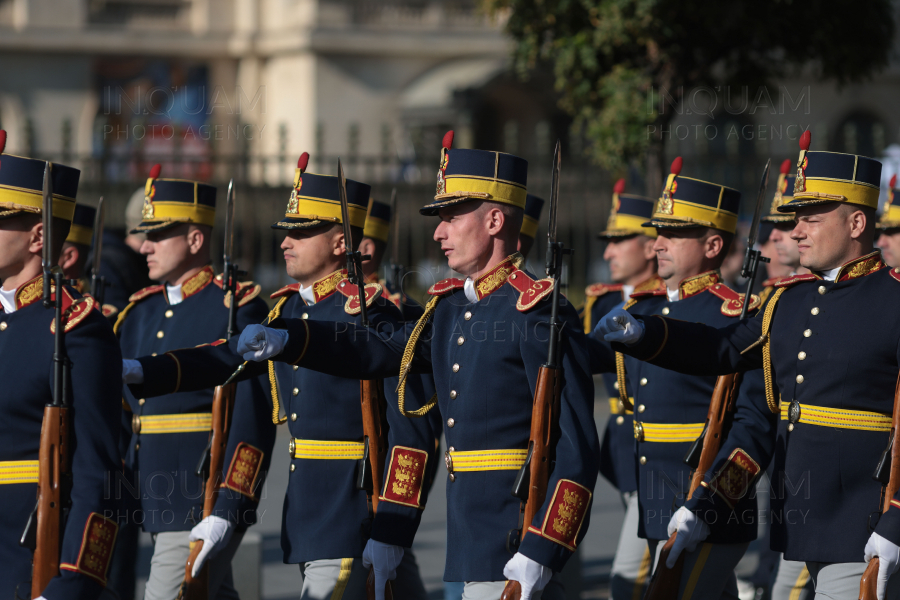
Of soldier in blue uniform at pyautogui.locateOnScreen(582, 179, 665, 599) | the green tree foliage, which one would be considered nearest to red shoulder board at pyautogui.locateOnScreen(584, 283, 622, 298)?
soldier in blue uniform at pyautogui.locateOnScreen(582, 179, 665, 599)

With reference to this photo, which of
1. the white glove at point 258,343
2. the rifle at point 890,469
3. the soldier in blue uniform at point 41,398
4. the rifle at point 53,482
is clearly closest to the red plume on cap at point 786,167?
the rifle at point 890,469

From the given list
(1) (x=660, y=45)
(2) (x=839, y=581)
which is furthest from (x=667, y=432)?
(1) (x=660, y=45)

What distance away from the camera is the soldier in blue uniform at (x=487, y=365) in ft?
12.0

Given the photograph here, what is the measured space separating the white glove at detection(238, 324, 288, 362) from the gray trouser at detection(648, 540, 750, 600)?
5.96ft

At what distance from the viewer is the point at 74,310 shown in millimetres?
3508

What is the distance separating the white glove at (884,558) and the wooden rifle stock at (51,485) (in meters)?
2.35

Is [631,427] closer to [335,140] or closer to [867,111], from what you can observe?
[335,140]

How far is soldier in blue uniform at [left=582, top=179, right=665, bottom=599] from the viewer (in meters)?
5.57

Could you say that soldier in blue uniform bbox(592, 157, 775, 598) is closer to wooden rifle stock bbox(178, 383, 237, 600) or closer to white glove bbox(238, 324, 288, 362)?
wooden rifle stock bbox(178, 383, 237, 600)

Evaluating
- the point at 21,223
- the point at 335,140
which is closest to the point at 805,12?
the point at 21,223

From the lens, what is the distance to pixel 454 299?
4156mm

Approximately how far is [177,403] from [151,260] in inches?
28.3

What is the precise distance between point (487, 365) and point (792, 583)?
2.21 m

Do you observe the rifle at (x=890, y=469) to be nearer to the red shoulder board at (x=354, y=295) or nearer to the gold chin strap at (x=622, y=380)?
the gold chin strap at (x=622, y=380)
